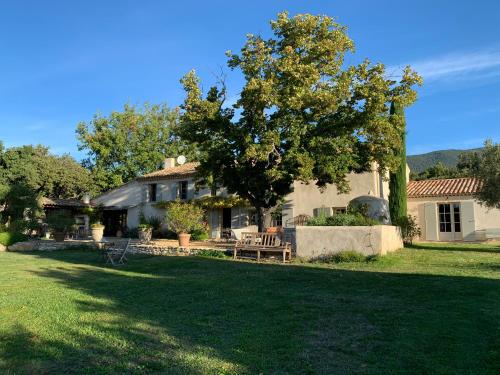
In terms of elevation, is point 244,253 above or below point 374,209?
below

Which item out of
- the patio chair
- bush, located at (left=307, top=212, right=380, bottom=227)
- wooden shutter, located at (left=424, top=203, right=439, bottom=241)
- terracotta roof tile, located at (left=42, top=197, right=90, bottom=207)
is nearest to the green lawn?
the patio chair

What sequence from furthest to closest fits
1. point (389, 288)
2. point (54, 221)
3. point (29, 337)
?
point (54, 221)
point (389, 288)
point (29, 337)

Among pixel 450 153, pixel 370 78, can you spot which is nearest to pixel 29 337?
pixel 370 78

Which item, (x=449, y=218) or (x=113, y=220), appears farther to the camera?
(x=113, y=220)

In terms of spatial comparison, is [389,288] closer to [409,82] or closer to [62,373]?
[62,373]

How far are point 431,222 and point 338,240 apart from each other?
12.9m

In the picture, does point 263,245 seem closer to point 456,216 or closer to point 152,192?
point 456,216

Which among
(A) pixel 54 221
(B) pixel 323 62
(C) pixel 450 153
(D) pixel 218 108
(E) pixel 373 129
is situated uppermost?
(C) pixel 450 153

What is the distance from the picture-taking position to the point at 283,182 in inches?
722

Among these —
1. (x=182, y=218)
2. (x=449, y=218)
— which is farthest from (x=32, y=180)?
(x=449, y=218)

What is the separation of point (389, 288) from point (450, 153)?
341ft

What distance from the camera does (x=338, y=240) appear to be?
14672 millimetres

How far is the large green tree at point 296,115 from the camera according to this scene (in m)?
16.4

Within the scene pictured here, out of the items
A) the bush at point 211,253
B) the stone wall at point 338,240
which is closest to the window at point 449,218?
the stone wall at point 338,240
